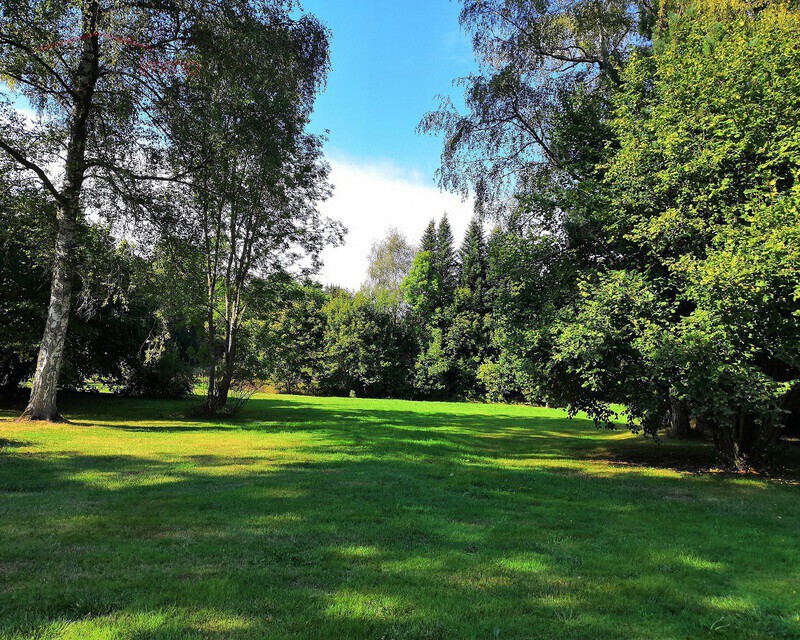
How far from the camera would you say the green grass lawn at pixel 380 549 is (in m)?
3.01

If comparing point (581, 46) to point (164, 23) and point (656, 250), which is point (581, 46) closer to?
point (656, 250)

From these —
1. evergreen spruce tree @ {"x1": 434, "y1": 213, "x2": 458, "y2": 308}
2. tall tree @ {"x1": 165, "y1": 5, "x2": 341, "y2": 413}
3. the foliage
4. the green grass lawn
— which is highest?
evergreen spruce tree @ {"x1": 434, "y1": 213, "x2": 458, "y2": 308}

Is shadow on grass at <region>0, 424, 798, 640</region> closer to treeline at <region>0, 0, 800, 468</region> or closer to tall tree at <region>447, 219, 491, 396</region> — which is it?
treeline at <region>0, 0, 800, 468</region>

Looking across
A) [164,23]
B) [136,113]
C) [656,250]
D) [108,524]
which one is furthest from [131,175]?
[656,250]

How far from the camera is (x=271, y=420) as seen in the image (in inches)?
703

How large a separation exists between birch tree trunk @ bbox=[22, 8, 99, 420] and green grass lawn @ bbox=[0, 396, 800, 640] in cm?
385

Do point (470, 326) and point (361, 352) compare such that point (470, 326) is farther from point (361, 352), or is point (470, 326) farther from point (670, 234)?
point (670, 234)

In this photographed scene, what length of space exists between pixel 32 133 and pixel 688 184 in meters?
16.0

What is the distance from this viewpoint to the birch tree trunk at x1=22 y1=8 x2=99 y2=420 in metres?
12.6

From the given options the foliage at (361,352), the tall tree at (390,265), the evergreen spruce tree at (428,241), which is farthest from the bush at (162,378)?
the evergreen spruce tree at (428,241)

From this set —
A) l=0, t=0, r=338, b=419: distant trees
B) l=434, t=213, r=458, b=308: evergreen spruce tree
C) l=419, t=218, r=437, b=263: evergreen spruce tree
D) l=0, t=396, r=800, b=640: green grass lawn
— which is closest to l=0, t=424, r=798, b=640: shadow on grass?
l=0, t=396, r=800, b=640: green grass lawn

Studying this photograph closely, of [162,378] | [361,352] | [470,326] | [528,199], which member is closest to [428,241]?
[470,326]

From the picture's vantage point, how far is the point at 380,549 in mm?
4355

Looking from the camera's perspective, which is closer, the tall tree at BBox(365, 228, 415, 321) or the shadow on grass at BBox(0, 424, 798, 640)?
the shadow on grass at BBox(0, 424, 798, 640)
